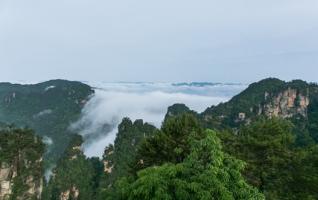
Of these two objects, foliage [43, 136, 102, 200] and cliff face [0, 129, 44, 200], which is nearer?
cliff face [0, 129, 44, 200]

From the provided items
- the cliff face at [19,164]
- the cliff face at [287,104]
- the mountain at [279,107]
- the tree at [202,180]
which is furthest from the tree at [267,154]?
the cliff face at [287,104]

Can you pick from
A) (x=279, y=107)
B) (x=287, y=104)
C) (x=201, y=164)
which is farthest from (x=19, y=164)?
(x=287, y=104)

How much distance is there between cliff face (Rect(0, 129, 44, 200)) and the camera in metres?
64.9

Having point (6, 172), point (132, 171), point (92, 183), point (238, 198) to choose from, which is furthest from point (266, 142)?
point (92, 183)

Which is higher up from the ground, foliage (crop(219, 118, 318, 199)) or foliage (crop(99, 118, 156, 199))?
foliage (crop(219, 118, 318, 199))

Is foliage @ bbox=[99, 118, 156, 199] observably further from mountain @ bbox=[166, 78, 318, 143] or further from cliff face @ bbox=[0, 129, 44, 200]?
cliff face @ bbox=[0, 129, 44, 200]

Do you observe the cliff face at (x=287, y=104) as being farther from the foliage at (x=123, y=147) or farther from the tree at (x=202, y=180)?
the tree at (x=202, y=180)

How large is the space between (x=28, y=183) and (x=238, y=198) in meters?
56.3

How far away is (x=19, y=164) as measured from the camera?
6781 centimetres

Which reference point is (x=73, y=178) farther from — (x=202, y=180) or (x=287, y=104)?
(x=202, y=180)

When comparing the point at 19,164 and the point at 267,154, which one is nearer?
the point at 267,154

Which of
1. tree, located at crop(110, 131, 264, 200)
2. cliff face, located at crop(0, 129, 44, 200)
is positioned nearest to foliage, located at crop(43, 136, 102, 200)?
cliff face, located at crop(0, 129, 44, 200)

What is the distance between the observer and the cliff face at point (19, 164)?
64.9 metres

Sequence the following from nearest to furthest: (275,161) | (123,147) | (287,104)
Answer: (275,161)
(123,147)
(287,104)
